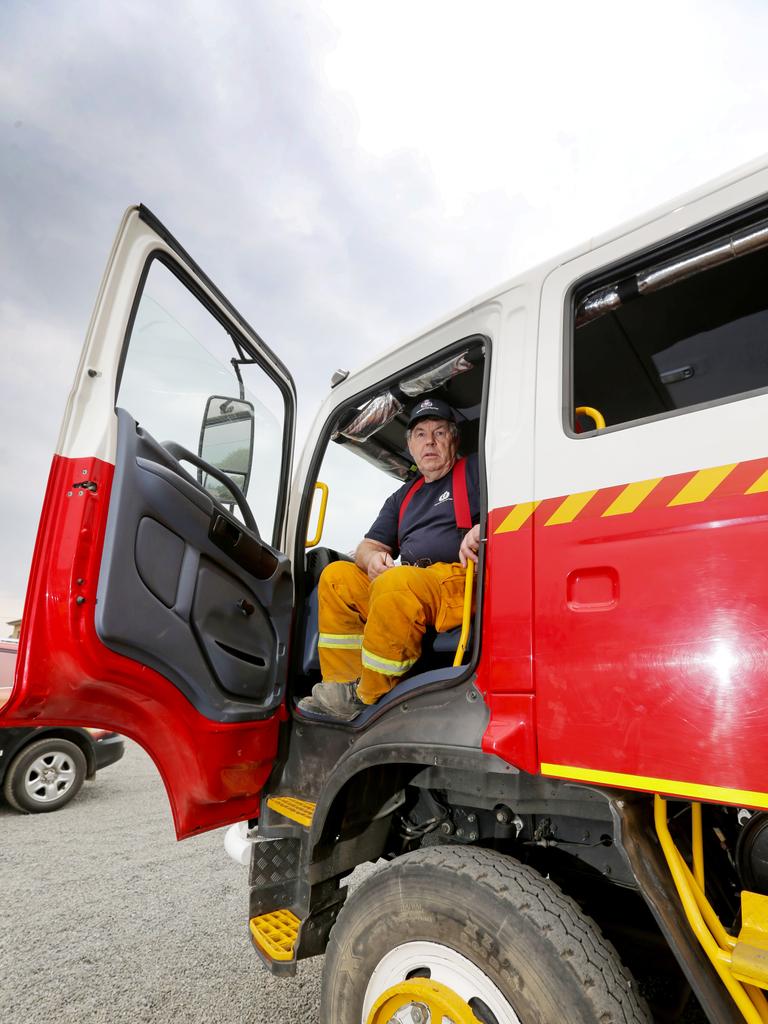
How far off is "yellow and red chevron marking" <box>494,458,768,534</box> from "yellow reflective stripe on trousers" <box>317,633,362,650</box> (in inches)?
38.7

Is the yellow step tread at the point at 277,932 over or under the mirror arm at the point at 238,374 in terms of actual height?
under

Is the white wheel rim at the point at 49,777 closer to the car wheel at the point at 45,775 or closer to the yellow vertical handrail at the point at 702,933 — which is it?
the car wheel at the point at 45,775

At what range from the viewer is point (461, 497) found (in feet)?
7.48

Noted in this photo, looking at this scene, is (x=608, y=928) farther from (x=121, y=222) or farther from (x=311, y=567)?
(x=121, y=222)

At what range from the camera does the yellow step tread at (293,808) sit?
6.50 feet

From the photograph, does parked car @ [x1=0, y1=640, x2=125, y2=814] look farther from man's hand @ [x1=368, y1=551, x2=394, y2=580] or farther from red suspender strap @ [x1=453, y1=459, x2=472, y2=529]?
red suspender strap @ [x1=453, y1=459, x2=472, y2=529]

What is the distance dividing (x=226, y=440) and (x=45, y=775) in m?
4.22

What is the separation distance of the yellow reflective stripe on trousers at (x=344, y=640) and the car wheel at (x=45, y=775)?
408 cm

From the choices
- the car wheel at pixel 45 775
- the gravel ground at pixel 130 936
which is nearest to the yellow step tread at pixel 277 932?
the gravel ground at pixel 130 936

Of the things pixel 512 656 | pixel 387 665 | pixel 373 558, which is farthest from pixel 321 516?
pixel 512 656

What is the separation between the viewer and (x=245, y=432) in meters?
2.49

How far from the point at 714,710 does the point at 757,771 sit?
110 mm

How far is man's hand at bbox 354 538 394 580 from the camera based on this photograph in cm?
237

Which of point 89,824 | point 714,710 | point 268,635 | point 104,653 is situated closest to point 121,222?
point 104,653
